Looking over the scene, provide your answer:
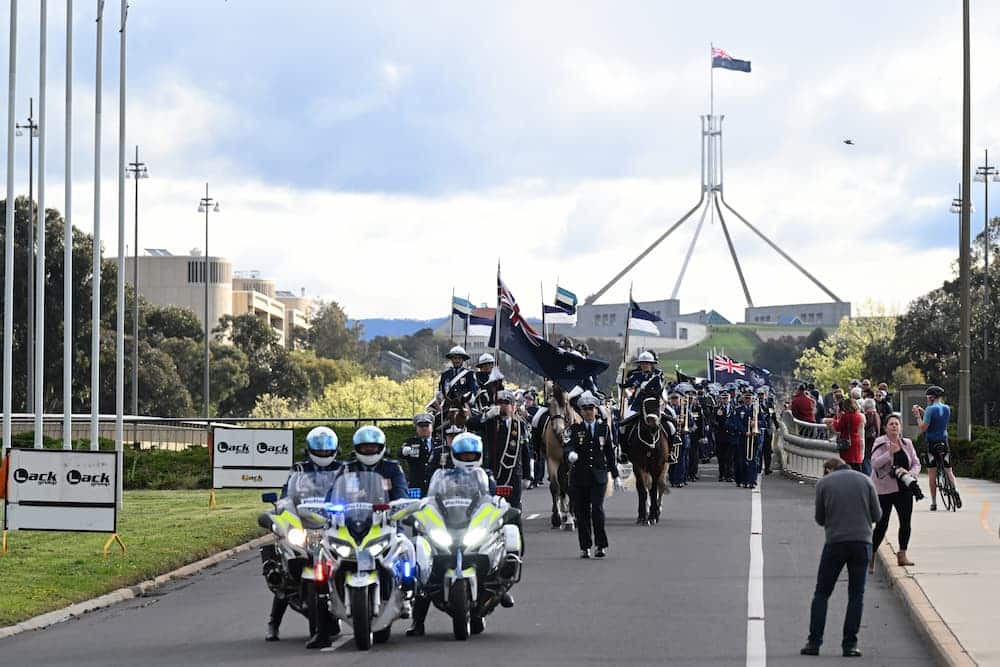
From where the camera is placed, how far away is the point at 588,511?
2286 centimetres

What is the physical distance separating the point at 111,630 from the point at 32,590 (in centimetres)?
305

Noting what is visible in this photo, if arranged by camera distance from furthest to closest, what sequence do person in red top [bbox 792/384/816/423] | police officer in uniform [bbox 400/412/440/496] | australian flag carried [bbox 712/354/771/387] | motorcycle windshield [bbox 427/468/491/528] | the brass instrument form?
1. australian flag carried [bbox 712/354/771/387]
2. person in red top [bbox 792/384/816/423]
3. the brass instrument
4. police officer in uniform [bbox 400/412/440/496]
5. motorcycle windshield [bbox 427/468/491/528]

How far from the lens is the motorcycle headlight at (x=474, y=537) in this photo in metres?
15.8

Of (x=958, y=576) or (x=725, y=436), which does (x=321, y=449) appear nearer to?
(x=958, y=576)

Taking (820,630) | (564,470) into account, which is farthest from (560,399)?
(820,630)

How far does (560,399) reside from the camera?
88.1 feet

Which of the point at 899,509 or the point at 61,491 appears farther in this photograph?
the point at 61,491

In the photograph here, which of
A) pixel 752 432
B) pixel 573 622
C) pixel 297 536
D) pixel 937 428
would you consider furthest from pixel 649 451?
pixel 297 536

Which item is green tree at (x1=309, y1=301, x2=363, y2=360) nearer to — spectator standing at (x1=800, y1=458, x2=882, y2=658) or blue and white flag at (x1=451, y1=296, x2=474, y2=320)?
blue and white flag at (x1=451, y1=296, x2=474, y2=320)

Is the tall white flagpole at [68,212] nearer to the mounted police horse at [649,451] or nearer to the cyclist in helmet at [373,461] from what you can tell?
the mounted police horse at [649,451]

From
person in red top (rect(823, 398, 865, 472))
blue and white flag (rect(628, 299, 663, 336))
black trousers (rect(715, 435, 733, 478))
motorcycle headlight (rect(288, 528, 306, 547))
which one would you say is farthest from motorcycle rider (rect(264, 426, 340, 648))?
blue and white flag (rect(628, 299, 663, 336))

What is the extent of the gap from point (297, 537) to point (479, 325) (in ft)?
121

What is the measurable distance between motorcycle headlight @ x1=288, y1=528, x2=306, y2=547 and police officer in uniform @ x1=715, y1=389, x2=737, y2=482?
2476cm

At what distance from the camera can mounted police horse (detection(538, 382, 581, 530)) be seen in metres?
26.8
